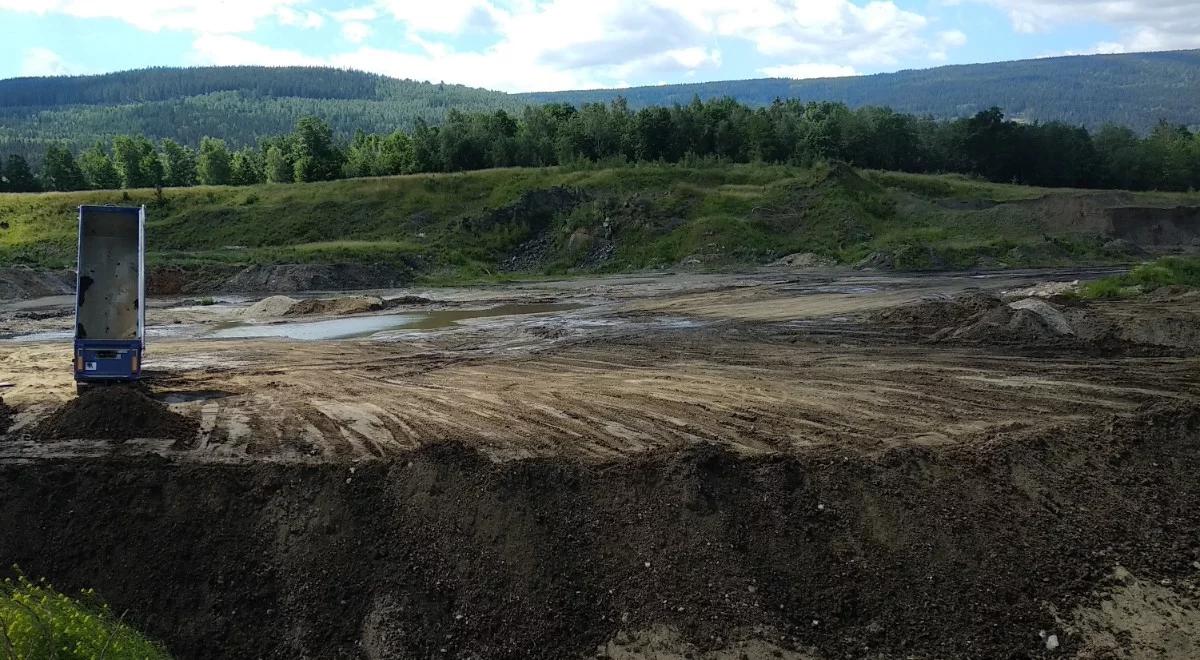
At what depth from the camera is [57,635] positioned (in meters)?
5.30

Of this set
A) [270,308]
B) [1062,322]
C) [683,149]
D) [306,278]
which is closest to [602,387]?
[1062,322]

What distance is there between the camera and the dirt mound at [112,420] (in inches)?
470

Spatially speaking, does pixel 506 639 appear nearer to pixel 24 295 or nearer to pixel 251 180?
pixel 24 295

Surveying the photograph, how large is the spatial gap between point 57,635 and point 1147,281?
2829cm

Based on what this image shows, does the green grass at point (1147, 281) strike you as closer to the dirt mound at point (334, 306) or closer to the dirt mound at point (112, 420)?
the dirt mound at point (334, 306)

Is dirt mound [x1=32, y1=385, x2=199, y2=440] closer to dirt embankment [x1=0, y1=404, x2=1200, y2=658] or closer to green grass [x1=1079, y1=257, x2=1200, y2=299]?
dirt embankment [x1=0, y1=404, x2=1200, y2=658]

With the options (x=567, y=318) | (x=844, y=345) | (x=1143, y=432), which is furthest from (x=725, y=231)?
(x=1143, y=432)

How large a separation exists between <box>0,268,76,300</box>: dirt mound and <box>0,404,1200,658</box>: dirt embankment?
3131cm

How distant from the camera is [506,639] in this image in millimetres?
7922

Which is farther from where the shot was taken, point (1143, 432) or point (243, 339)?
point (243, 339)

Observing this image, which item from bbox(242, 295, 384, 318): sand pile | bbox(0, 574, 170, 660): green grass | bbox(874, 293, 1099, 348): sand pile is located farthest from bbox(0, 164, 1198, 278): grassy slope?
bbox(0, 574, 170, 660): green grass

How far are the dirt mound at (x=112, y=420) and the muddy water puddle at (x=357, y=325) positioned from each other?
39.0 feet

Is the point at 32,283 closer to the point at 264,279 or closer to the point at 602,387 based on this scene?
the point at 264,279

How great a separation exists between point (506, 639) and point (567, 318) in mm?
19638
